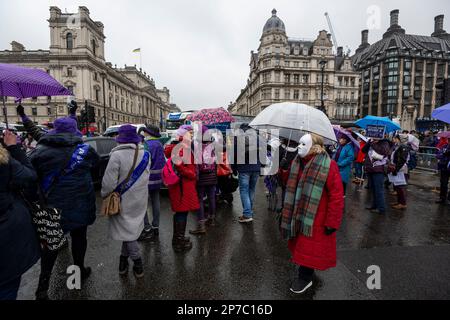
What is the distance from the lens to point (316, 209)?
2.66 metres

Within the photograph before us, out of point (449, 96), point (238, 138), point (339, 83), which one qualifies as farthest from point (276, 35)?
point (238, 138)

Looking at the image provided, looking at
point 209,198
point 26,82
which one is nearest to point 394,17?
point 209,198

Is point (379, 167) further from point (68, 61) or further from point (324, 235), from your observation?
point (68, 61)

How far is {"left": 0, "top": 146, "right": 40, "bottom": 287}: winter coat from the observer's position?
1875mm

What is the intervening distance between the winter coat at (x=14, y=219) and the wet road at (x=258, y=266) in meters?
1.10

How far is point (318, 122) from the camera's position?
11.4ft

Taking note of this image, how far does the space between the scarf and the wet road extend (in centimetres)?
81

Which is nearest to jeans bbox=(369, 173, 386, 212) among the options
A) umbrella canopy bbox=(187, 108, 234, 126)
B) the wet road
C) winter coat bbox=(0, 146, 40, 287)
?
the wet road

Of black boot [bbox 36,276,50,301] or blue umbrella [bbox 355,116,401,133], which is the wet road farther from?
blue umbrella [bbox 355,116,401,133]

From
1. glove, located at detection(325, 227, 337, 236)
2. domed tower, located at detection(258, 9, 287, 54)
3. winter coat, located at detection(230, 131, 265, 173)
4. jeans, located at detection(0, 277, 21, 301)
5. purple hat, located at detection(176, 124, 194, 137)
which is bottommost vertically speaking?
jeans, located at detection(0, 277, 21, 301)

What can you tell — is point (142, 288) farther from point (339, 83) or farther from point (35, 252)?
point (339, 83)

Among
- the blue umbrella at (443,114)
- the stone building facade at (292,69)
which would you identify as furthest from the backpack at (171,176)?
the stone building facade at (292,69)

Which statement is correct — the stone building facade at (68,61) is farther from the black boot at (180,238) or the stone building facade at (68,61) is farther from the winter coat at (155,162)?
the black boot at (180,238)

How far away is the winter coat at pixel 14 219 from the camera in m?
1.88
